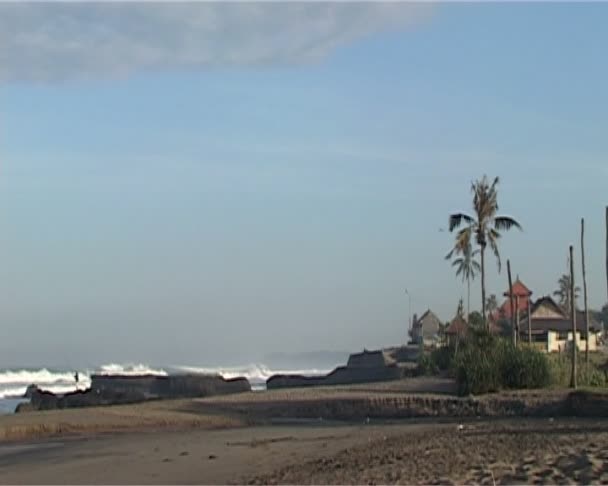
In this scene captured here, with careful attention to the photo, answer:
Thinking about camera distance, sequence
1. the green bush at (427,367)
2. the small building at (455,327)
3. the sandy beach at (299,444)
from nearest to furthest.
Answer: the sandy beach at (299,444)
the green bush at (427,367)
the small building at (455,327)

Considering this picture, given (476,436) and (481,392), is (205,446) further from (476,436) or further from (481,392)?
(481,392)

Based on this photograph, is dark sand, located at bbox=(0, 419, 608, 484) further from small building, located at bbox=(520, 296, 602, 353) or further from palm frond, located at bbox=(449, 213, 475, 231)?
small building, located at bbox=(520, 296, 602, 353)

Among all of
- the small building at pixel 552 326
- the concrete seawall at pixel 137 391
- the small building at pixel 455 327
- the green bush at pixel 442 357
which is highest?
the small building at pixel 552 326

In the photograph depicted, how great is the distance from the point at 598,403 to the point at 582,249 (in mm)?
11410

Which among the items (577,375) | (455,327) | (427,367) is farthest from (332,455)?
(455,327)

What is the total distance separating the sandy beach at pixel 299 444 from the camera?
46.5ft

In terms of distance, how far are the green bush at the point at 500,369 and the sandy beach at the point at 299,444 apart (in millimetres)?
806

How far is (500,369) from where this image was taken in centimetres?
3105

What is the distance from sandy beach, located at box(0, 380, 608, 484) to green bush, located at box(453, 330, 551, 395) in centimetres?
81

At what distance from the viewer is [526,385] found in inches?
1223

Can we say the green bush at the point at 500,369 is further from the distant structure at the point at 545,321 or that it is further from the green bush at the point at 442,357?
the distant structure at the point at 545,321

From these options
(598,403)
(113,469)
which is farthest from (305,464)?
(598,403)

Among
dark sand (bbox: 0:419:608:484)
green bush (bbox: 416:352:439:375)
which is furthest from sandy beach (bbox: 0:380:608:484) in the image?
green bush (bbox: 416:352:439:375)

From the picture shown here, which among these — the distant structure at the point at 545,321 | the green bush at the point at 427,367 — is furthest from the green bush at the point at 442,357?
the distant structure at the point at 545,321
